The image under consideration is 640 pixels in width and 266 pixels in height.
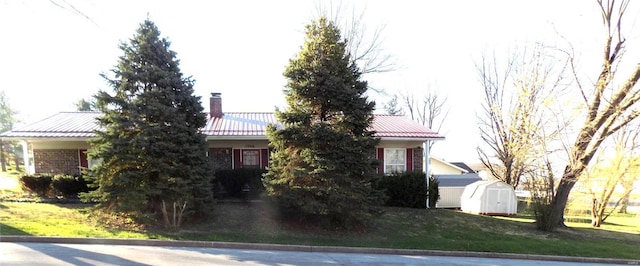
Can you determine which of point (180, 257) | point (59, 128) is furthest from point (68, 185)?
point (180, 257)

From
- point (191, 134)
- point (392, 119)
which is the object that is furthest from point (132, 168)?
point (392, 119)

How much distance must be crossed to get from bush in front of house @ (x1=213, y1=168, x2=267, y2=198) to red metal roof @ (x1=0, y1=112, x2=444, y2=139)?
157cm

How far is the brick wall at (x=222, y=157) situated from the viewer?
15.8 metres

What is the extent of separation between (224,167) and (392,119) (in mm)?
9336

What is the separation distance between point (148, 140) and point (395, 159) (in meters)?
10.9

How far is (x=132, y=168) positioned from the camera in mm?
9945

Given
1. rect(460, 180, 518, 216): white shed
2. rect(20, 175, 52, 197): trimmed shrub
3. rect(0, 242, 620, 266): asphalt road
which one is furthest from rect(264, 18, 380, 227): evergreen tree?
rect(460, 180, 518, 216): white shed

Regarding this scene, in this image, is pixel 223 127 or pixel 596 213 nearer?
pixel 223 127

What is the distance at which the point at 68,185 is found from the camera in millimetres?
13344

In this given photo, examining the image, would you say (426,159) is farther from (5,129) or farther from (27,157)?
(5,129)

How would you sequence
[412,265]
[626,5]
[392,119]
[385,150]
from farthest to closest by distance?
[392,119] < [385,150] < [626,5] < [412,265]

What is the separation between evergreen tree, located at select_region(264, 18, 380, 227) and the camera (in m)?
10.2

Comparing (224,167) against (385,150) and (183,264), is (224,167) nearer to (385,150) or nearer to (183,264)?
(385,150)

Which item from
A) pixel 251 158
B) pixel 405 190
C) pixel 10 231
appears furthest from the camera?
pixel 251 158
